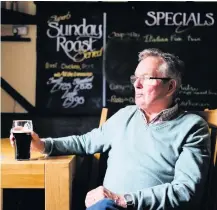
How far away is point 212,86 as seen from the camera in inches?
109

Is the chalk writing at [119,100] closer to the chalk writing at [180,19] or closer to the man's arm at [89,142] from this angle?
the chalk writing at [180,19]

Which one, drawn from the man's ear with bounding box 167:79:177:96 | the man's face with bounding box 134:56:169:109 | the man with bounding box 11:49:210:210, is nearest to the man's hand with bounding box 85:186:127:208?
the man with bounding box 11:49:210:210

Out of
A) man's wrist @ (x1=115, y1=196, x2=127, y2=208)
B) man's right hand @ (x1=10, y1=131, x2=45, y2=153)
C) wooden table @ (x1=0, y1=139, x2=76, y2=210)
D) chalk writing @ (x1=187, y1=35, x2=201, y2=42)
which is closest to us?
man's wrist @ (x1=115, y1=196, x2=127, y2=208)

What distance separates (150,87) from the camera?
5.97 feet

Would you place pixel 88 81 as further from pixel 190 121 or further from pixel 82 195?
pixel 190 121

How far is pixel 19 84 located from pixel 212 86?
4.65 ft

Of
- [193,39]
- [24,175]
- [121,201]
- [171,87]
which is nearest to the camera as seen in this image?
[121,201]

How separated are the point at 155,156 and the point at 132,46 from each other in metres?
1.24

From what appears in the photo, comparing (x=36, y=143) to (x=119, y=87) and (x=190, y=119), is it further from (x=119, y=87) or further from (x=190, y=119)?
(x=119, y=87)

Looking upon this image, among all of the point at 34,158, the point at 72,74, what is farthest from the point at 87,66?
the point at 34,158

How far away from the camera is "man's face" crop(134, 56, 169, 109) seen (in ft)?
5.98

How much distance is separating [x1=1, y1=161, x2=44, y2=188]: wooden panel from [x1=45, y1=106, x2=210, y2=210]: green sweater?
0.70ft

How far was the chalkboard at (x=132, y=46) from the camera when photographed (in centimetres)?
276

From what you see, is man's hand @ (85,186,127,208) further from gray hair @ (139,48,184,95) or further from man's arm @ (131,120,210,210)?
gray hair @ (139,48,184,95)
